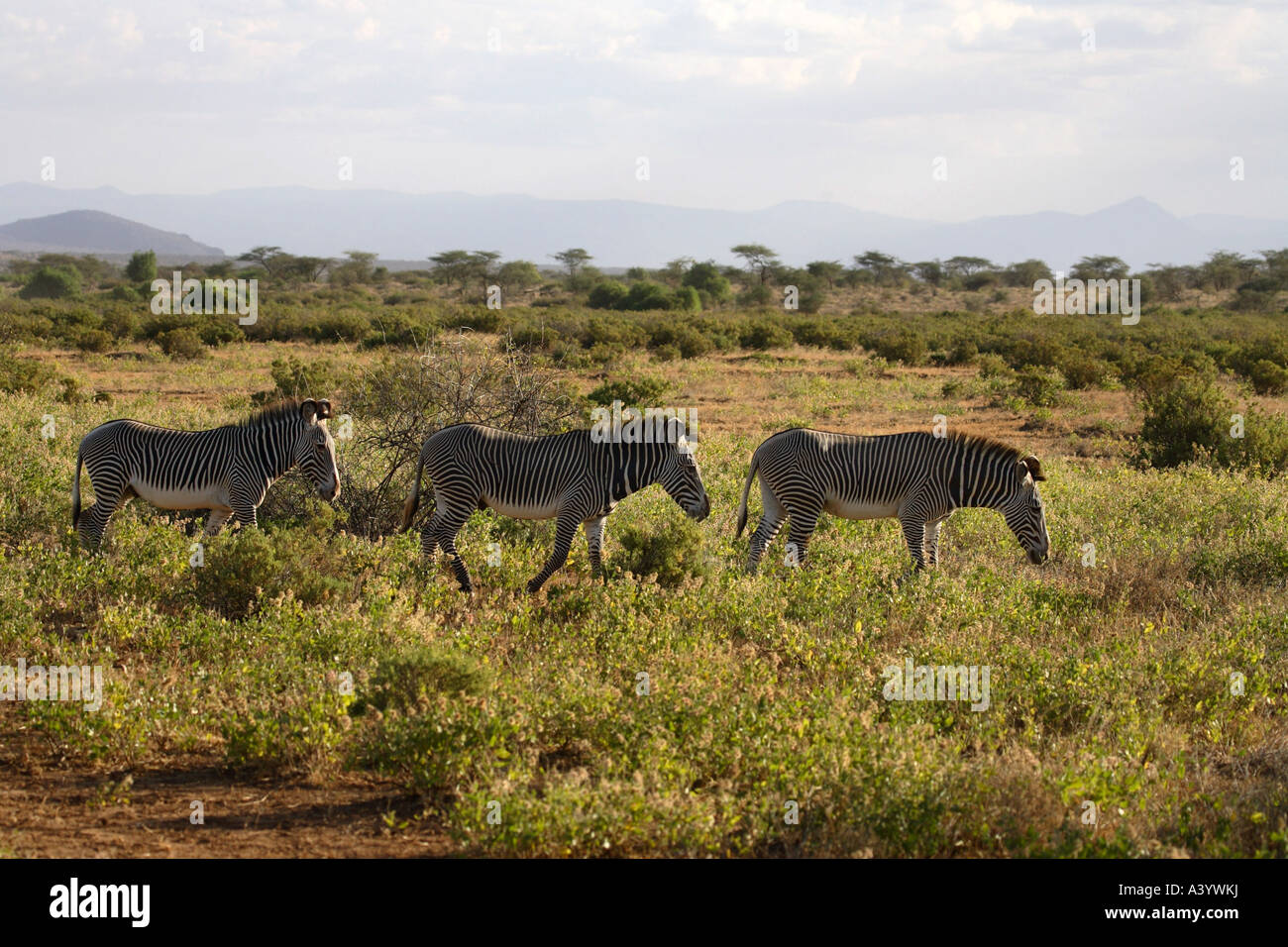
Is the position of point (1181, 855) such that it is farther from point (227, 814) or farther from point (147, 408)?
point (147, 408)

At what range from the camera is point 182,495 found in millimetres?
8828

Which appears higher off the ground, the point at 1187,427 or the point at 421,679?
the point at 1187,427

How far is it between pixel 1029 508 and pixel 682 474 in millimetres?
3098

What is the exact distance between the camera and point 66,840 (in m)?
4.66

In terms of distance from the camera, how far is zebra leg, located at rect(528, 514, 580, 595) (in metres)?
8.29

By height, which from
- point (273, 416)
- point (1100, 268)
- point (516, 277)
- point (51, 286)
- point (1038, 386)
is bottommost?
point (273, 416)

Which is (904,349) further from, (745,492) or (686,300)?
(686,300)

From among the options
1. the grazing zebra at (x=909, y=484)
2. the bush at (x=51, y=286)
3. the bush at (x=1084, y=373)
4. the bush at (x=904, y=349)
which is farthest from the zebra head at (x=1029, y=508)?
the bush at (x=51, y=286)

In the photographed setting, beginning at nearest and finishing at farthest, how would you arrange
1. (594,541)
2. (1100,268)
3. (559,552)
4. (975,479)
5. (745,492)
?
(559,552) < (594,541) < (975,479) < (745,492) < (1100,268)

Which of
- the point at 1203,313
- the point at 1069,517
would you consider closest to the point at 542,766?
the point at 1069,517

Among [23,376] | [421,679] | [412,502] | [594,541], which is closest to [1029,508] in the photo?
[594,541]

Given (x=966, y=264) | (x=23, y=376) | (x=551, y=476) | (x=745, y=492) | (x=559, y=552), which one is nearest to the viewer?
(x=559, y=552)

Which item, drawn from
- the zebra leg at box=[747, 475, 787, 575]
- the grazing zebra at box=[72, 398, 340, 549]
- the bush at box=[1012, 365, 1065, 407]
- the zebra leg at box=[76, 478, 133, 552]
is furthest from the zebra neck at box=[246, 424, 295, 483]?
the bush at box=[1012, 365, 1065, 407]

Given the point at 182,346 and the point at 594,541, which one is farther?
the point at 182,346
